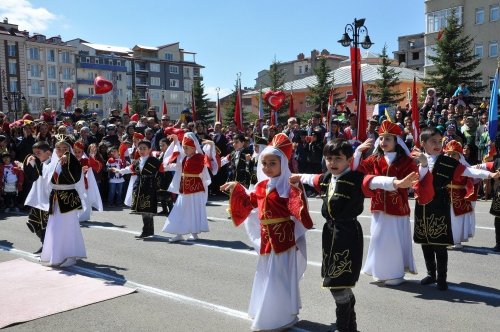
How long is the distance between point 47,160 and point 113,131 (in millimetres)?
8159

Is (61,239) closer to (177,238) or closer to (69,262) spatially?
(69,262)

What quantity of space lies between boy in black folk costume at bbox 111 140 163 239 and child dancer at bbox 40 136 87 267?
6.72ft

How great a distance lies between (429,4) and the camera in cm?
5016

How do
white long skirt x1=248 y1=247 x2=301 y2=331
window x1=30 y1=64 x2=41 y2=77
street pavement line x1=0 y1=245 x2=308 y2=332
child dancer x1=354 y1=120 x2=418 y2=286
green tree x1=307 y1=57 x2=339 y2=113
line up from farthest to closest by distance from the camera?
window x1=30 y1=64 x2=41 y2=77 < green tree x1=307 y1=57 x2=339 y2=113 < child dancer x1=354 y1=120 x2=418 y2=286 < street pavement line x1=0 y1=245 x2=308 y2=332 < white long skirt x1=248 y1=247 x2=301 y2=331

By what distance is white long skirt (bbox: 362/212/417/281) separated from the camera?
6336mm

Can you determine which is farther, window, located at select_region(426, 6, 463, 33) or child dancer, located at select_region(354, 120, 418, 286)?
window, located at select_region(426, 6, 463, 33)

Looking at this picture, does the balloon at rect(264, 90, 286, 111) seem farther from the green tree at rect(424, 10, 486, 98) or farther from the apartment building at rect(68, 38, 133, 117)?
the apartment building at rect(68, 38, 133, 117)

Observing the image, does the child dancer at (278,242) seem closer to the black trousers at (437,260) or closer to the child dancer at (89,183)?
the black trousers at (437,260)

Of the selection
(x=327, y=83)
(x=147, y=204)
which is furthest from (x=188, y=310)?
(x=327, y=83)

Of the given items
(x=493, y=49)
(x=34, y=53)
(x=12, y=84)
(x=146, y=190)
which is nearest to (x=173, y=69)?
(x=34, y=53)

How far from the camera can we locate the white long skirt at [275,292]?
4.78 metres

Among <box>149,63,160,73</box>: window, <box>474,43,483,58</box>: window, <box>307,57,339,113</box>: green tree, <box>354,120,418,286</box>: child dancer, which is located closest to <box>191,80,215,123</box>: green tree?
<box>307,57,339,113</box>: green tree

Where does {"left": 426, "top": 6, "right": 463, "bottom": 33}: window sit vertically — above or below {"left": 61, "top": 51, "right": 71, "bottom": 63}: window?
below

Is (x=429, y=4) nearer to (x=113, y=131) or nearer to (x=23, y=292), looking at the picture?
(x=113, y=131)
